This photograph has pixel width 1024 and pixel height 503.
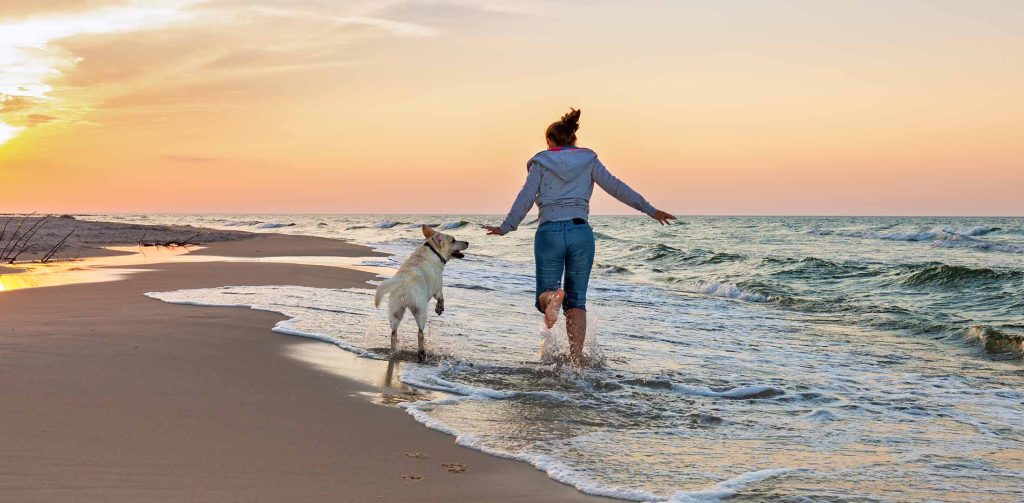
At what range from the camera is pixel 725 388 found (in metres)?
6.02

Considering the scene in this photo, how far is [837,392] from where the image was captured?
611 cm

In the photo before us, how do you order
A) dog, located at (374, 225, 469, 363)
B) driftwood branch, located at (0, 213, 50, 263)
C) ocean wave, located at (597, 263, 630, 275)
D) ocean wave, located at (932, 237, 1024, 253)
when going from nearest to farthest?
dog, located at (374, 225, 469, 363)
driftwood branch, located at (0, 213, 50, 263)
ocean wave, located at (597, 263, 630, 275)
ocean wave, located at (932, 237, 1024, 253)

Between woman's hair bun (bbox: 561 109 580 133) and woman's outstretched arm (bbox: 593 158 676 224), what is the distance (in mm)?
321

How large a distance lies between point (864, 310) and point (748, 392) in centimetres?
773

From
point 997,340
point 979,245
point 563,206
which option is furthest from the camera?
point 979,245

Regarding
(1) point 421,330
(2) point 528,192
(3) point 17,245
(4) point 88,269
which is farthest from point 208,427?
(3) point 17,245

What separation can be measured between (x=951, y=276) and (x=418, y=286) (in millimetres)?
13875

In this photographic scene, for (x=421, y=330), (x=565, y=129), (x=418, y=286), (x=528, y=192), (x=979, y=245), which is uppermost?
(x=565, y=129)

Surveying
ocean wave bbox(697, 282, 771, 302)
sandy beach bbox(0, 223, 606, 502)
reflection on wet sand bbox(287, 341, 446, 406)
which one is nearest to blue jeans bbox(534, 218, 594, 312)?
reflection on wet sand bbox(287, 341, 446, 406)

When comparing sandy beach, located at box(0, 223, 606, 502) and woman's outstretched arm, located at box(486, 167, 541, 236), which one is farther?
woman's outstretched arm, located at box(486, 167, 541, 236)

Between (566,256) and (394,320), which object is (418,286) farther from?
(566,256)

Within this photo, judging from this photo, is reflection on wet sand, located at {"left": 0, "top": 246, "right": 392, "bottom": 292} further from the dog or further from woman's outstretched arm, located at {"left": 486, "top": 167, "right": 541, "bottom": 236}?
woman's outstretched arm, located at {"left": 486, "top": 167, "right": 541, "bottom": 236}

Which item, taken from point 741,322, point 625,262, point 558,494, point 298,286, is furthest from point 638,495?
→ point 625,262

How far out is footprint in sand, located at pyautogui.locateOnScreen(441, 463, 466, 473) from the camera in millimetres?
3730
